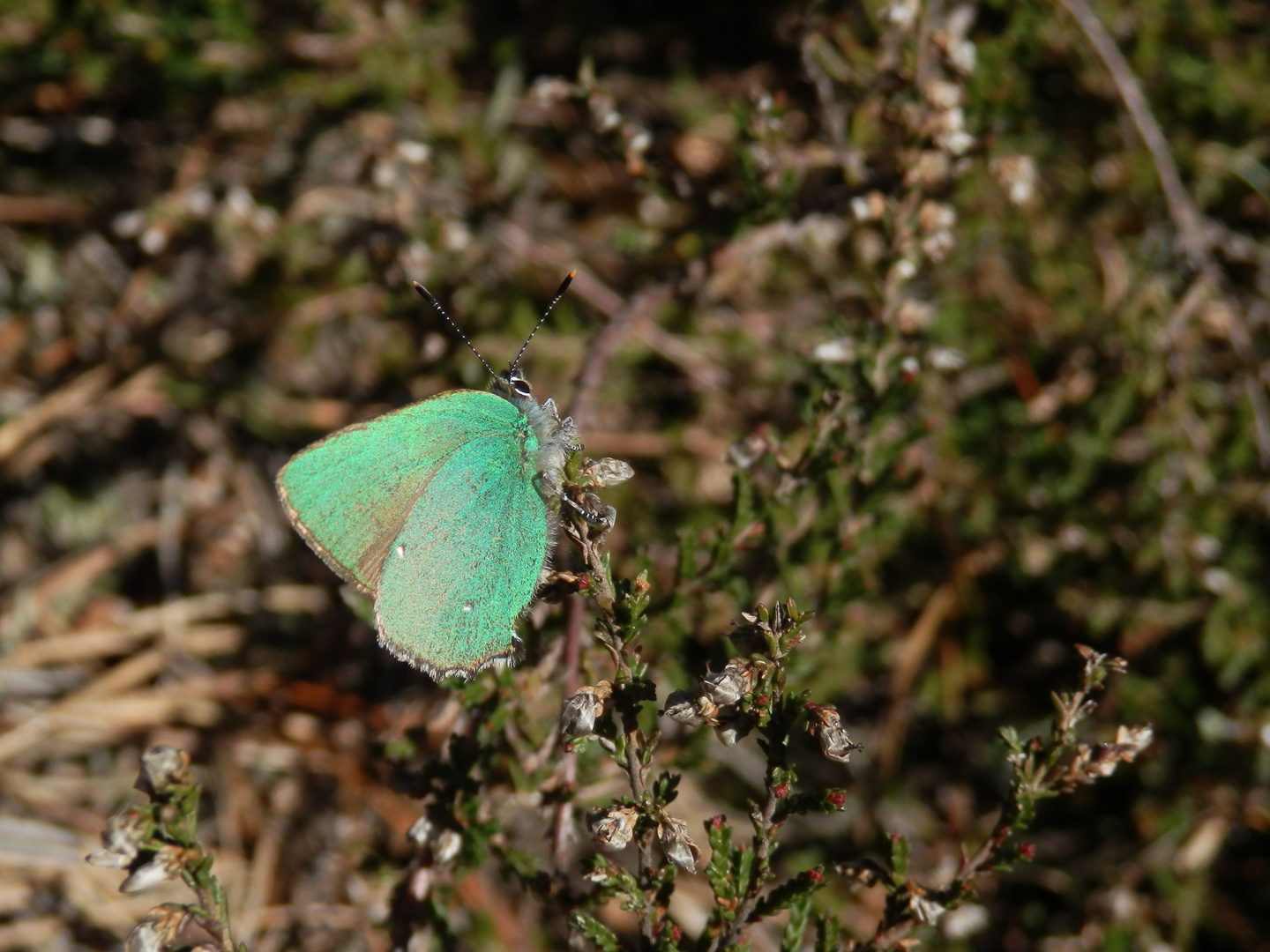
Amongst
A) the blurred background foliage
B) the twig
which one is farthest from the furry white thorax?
the twig

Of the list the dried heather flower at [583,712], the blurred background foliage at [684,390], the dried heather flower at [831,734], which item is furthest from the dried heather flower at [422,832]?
the dried heather flower at [831,734]

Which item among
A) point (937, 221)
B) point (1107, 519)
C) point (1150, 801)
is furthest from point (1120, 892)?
point (937, 221)

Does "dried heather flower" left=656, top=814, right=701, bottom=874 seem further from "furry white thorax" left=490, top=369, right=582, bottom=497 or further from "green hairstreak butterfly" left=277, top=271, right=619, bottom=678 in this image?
"furry white thorax" left=490, top=369, right=582, bottom=497

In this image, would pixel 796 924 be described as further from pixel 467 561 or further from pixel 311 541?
pixel 311 541

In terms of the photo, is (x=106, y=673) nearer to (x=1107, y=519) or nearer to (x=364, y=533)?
(x=364, y=533)

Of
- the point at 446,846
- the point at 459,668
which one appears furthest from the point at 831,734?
the point at 446,846
